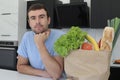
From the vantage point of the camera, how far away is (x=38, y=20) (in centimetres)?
147

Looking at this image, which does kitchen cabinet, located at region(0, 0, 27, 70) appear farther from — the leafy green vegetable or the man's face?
the leafy green vegetable

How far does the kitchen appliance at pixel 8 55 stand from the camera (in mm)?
3355

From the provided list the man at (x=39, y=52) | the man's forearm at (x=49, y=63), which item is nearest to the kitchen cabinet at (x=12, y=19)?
the man at (x=39, y=52)

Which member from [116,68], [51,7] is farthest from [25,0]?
[116,68]

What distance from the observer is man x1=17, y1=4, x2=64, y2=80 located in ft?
4.43

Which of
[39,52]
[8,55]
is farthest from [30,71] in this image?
[8,55]

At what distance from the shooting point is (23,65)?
5.10 feet

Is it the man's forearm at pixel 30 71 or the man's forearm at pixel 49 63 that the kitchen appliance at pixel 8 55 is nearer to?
the man's forearm at pixel 30 71

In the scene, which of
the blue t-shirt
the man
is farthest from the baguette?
the blue t-shirt

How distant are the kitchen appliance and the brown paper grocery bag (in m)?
2.59

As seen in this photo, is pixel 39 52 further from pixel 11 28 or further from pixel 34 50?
pixel 11 28

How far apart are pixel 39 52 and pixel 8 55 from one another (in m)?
2.16

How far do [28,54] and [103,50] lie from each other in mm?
854

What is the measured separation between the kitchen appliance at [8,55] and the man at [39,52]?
1.79 metres
